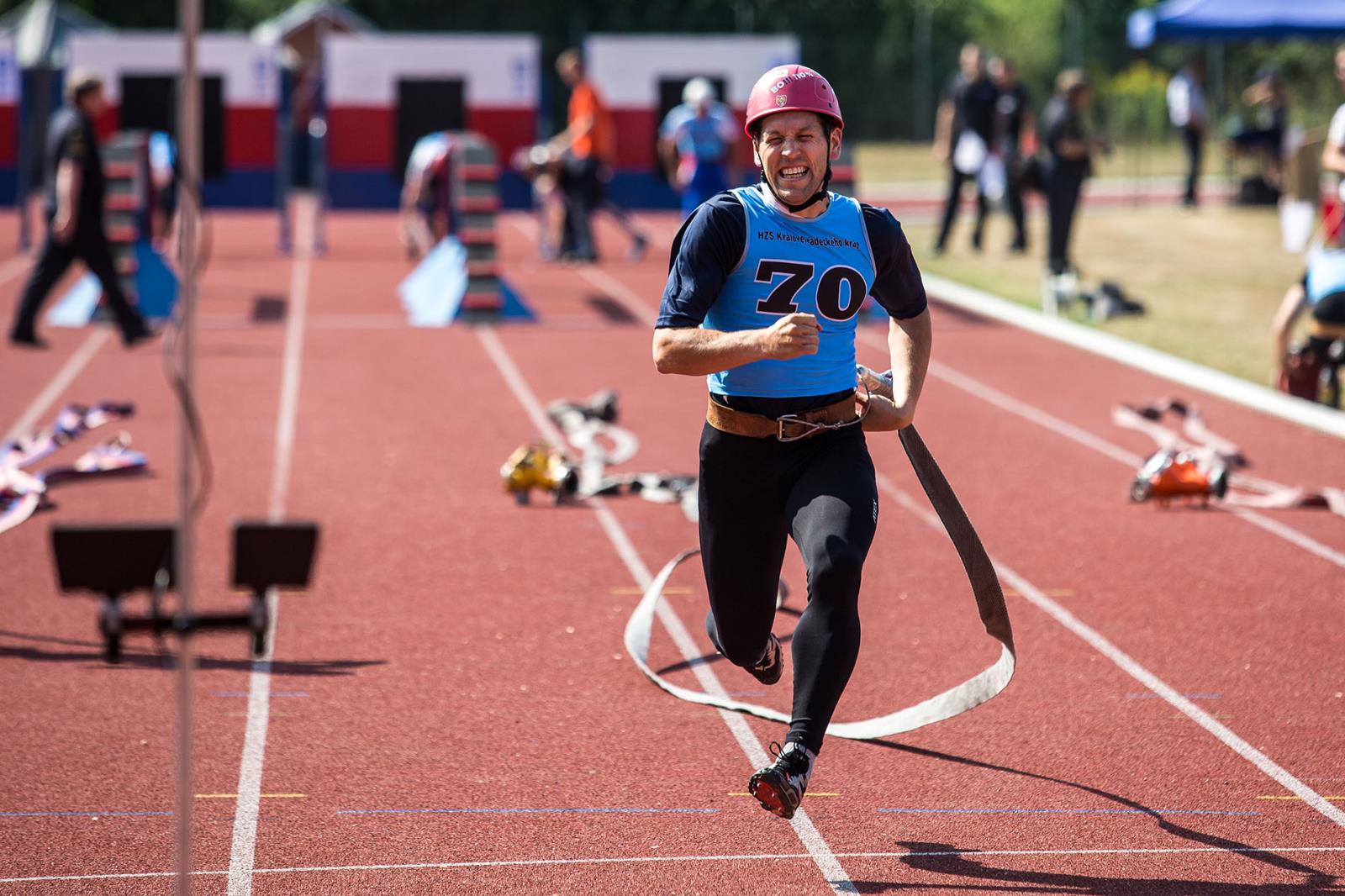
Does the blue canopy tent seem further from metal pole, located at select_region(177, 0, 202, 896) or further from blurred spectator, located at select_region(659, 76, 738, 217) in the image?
metal pole, located at select_region(177, 0, 202, 896)

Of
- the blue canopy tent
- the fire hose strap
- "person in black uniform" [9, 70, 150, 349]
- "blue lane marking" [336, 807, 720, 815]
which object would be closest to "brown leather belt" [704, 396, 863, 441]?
the fire hose strap

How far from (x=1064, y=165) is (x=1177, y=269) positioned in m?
2.74

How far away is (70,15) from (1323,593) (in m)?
37.7

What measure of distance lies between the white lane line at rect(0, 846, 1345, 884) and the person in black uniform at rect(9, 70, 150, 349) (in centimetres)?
1129

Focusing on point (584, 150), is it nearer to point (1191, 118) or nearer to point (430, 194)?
point (430, 194)

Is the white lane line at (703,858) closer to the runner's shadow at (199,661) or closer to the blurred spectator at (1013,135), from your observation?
the runner's shadow at (199,661)

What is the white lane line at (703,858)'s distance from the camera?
15.8 ft

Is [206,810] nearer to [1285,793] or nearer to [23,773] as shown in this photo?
[23,773]

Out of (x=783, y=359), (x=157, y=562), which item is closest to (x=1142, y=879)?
(x=783, y=359)

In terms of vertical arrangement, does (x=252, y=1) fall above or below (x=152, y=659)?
above

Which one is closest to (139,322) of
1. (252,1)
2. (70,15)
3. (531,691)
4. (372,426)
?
(372,426)

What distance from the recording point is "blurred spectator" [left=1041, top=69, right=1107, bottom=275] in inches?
782

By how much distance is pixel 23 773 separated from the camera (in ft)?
18.5

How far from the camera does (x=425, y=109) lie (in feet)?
105
